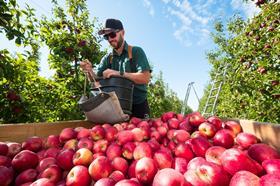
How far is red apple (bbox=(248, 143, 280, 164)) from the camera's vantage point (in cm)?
120

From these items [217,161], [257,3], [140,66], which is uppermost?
[257,3]

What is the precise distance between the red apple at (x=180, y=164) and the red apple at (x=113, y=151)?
0.35 m

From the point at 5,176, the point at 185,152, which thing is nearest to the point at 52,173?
the point at 5,176

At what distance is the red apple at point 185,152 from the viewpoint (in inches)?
52.9

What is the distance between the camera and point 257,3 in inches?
191

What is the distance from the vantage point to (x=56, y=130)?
80.3 inches

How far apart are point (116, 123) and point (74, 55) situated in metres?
3.80

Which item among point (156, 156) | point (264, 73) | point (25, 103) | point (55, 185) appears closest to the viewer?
point (55, 185)

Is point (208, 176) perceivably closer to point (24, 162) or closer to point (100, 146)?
point (100, 146)

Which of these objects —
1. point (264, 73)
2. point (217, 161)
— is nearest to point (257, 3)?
point (264, 73)

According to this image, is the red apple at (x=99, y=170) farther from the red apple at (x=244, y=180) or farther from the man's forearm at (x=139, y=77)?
the man's forearm at (x=139, y=77)

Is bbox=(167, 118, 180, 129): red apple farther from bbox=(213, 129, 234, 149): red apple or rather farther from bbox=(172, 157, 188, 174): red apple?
bbox=(172, 157, 188, 174): red apple

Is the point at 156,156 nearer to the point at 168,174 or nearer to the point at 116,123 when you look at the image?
the point at 168,174

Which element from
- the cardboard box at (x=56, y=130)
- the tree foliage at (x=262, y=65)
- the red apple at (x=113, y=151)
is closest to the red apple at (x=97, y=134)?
the red apple at (x=113, y=151)
